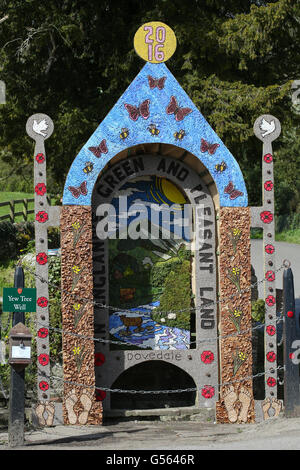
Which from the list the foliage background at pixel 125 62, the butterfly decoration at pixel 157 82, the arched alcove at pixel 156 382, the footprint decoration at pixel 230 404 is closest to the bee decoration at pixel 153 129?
the butterfly decoration at pixel 157 82

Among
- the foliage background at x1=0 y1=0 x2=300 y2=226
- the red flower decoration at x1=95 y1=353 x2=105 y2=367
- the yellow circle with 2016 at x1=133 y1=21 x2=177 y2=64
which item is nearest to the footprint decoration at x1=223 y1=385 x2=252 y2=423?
the red flower decoration at x1=95 y1=353 x2=105 y2=367

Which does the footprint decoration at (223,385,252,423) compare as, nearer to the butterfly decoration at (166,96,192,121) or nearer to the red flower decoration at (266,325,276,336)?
the red flower decoration at (266,325,276,336)

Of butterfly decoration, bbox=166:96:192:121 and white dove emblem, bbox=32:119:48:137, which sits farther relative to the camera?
butterfly decoration, bbox=166:96:192:121

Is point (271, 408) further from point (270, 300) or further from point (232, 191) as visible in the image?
point (232, 191)

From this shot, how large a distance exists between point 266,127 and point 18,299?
368 centimetres

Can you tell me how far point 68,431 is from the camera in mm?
8500

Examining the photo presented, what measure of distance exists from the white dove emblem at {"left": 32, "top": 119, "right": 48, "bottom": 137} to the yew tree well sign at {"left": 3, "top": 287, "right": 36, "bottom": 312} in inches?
81.1

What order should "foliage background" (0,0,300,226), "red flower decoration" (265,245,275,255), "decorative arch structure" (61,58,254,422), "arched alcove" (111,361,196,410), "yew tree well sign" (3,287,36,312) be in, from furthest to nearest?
"foliage background" (0,0,300,226) → "arched alcove" (111,361,196,410) → "red flower decoration" (265,245,275,255) → "decorative arch structure" (61,58,254,422) → "yew tree well sign" (3,287,36,312)

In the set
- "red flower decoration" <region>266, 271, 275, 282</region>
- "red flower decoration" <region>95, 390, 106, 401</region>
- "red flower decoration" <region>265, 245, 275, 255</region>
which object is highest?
"red flower decoration" <region>265, 245, 275, 255</region>

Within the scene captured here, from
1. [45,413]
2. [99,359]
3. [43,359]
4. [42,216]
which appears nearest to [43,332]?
[43,359]

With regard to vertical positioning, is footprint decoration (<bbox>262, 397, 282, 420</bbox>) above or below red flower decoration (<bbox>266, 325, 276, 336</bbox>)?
below

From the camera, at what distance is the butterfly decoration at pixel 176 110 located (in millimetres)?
9023

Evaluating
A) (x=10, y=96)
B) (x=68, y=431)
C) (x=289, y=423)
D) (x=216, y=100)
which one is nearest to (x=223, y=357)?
(x=289, y=423)

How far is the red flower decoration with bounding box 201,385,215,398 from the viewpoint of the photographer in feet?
30.3
